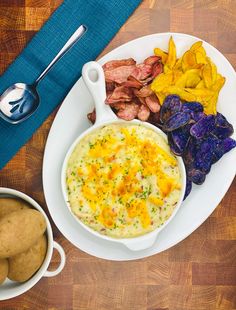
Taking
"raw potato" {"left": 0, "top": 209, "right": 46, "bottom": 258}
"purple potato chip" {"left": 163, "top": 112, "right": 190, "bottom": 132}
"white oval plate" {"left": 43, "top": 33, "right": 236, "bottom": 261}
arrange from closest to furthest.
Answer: "raw potato" {"left": 0, "top": 209, "right": 46, "bottom": 258}, "purple potato chip" {"left": 163, "top": 112, "right": 190, "bottom": 132}, "white oval plate" {"left": 43, "top": 33, "right": 236, "bottom": 261}

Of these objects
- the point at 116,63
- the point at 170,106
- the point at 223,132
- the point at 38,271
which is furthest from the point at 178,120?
the point at 38,271

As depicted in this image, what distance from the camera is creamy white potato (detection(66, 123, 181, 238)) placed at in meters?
1.49

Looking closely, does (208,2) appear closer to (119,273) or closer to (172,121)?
(172,121)

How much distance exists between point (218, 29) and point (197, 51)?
0.61 feet

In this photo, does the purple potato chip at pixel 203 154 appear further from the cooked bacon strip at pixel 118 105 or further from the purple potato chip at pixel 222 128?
the cooked bacon strip at pixel 118 105

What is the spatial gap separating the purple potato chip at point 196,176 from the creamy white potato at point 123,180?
57 millimetres

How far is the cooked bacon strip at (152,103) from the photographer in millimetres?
1522

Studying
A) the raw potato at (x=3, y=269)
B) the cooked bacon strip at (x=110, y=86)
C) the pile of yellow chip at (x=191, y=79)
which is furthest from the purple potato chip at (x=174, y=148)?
the raw potato at (x=3, y=269)

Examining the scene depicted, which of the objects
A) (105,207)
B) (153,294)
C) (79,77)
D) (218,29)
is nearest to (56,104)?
Result: (79,77)

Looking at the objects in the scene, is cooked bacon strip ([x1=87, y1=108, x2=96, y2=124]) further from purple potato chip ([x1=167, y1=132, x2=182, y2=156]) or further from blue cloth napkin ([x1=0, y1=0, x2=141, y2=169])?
purple potato chip ([x1=167, y1=132, x2=182, y2=156])

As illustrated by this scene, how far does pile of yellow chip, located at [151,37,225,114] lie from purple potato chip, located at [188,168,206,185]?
17 centimetres

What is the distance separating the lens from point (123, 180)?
4.92ft

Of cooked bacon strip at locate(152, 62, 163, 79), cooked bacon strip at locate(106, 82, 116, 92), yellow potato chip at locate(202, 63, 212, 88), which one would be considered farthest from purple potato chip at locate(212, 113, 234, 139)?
cooked bacon strip at locate(106, 82, 116, 92)

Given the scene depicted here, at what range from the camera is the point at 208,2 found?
1646 millimetres
